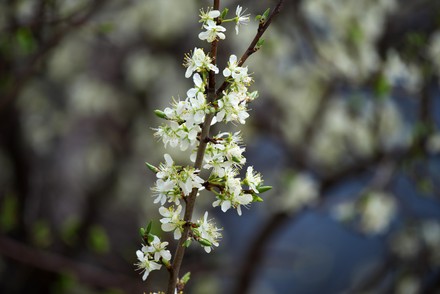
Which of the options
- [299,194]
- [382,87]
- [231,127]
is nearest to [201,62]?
[382,87]

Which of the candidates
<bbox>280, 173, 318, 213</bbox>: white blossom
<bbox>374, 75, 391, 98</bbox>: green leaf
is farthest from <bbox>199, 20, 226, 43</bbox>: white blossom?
<bbox>280, 173, 318, 213</bbox>: white blossom

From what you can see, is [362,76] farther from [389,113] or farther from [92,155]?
[92,155]

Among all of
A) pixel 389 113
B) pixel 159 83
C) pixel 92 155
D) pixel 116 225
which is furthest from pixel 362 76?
pixel 116 225

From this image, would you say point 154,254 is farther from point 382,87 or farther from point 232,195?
point 382,87

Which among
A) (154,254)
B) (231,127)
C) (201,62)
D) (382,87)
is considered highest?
(231,127)

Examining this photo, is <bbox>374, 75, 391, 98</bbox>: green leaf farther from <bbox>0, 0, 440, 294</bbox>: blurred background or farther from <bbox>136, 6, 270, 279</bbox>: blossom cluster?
<bbox>136, 6, 270, 279</bbox>: blossom cluster

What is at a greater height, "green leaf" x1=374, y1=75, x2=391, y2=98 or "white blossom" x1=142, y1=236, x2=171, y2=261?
"green leaf" x1=374, y1=75, x2=391, y2=98
